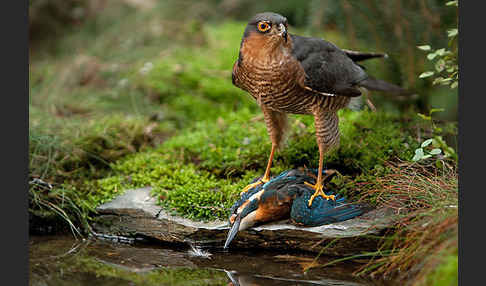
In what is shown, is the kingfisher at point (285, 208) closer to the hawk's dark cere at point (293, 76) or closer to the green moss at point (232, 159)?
the hawk's dark cere at point (293, 76)

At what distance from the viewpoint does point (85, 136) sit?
5230 millimetres

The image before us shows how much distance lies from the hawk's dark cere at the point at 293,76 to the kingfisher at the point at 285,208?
0.32ft

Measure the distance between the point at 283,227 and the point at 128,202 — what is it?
1.54 m

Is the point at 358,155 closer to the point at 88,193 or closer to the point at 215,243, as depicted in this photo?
the point at 215,243

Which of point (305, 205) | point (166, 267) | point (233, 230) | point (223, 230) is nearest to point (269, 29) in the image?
point (305, 205)

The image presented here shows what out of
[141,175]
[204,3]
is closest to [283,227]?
[141,175]

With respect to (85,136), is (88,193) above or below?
below

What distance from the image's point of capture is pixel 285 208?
12.8 feet

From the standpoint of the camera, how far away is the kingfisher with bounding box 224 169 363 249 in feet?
12.4

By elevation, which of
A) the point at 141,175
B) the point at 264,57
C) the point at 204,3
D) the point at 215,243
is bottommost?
the point at 215,243

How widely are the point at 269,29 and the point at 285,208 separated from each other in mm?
1417

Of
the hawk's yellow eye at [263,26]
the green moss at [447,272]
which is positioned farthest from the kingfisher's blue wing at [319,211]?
the hawk's yellow eye at [263,26]

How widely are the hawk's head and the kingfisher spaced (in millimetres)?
1165

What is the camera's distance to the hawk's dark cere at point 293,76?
365 centimetres
